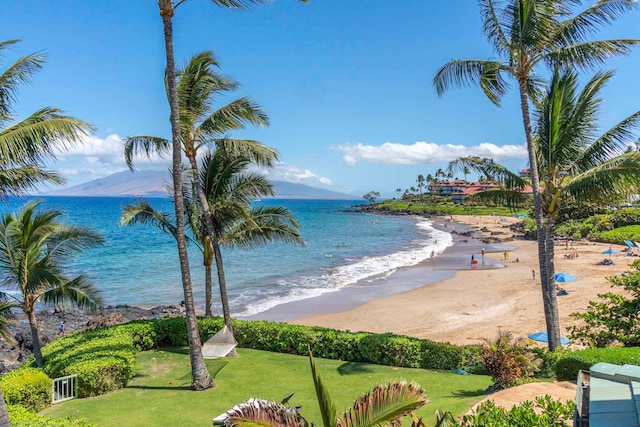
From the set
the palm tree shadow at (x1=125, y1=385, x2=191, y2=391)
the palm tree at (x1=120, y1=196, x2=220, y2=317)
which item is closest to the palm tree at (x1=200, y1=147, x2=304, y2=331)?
the palm tree at (x1=120, y1=196, x2=220, y2=317)

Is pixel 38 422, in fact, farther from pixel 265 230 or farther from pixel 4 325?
pixel 265 230

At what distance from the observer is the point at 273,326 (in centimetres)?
1304

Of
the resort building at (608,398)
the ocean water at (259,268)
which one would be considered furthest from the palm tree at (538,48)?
the ocean water at (259,268)

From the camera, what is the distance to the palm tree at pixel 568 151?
938 cm

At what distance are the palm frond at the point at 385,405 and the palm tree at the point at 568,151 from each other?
25.4 feet

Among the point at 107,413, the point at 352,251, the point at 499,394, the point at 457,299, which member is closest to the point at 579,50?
the point at 499,394

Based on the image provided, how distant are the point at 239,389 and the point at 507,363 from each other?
6.00 m

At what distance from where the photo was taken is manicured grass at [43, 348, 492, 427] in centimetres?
839

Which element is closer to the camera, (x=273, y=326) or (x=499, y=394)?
(x=499, y=394)

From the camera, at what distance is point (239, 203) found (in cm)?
1288

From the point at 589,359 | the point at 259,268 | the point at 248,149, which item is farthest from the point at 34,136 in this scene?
the point at 259,268

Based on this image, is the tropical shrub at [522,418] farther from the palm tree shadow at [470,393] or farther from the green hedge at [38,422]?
the green hedge at [38,422]

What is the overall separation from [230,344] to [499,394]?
6.82m

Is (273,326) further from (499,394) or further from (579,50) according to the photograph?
(579,50)
